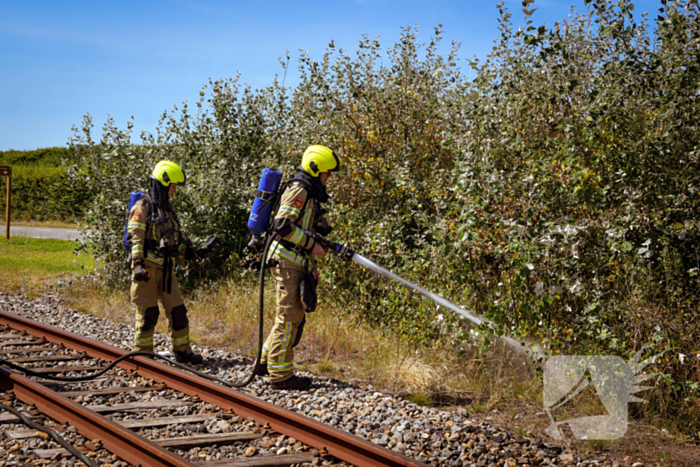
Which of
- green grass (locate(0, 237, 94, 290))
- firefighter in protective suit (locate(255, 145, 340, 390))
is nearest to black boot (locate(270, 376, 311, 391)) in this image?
firefighter in protective suit (locate(255, 145, 340, 390))

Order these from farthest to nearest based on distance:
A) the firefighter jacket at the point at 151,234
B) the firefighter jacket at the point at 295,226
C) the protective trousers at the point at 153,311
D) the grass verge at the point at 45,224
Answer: the grass verge at the point at 45,224 → the protective trousers at the point at 153,311 → the firefighter jacket at the point at 151,234 → the firefighter jacket at the point at 295,226

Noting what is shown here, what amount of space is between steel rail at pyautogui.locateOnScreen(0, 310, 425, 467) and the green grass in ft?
19.6

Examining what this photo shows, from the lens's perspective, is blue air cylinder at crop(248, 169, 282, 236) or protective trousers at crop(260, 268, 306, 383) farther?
blue air cylinder at crop(248, 169, 282, 236)

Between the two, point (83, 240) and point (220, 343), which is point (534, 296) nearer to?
point (220, 343)

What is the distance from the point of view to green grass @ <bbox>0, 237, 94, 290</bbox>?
1311cm

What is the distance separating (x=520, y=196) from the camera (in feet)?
22.0

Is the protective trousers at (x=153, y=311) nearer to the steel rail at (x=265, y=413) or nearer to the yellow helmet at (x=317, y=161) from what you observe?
the steel rail at (x=265, y=413)

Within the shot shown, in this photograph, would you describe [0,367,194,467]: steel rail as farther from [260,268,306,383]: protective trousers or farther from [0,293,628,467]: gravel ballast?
[260,268,306,383]: protective trousers

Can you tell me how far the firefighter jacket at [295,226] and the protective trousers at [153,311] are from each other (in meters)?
1.71

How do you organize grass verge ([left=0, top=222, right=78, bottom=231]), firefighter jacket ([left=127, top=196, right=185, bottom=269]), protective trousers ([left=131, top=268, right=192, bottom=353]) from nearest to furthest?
firefighter jacket ([left=127, top=196, right=185, bottom=269]) → protective trousers ([left=131, top=268, right=192, bottom=353]) → grass verge ([left=0, top=222, right=78, bottom=231])

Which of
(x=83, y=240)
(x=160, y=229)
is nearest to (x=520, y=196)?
(x=160, y=229)

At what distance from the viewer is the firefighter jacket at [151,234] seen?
6633mm

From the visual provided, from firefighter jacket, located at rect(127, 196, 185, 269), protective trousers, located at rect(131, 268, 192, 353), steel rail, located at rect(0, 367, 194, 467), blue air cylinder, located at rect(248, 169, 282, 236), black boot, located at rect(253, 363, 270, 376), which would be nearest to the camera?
steel rail, located at rect(0, 367, 194, 467)

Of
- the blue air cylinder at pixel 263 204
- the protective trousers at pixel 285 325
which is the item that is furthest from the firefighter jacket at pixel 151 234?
the protective trousers at pixel 285 325
